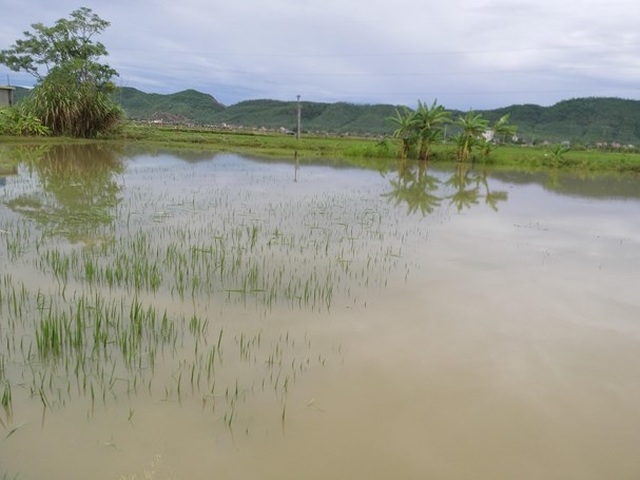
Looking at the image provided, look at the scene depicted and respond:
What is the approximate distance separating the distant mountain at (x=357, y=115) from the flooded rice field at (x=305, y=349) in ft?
175

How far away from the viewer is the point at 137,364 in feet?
9.87

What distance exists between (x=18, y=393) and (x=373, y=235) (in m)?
5.30

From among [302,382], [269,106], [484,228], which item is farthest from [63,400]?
[269,106]

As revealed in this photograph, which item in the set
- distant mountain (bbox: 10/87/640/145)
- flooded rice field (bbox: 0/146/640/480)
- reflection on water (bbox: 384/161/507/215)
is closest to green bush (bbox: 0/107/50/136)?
flooded rice field (bbox: 0/146/640/480)

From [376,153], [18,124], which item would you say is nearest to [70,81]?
[18,124]

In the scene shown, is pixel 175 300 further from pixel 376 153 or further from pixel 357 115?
pixel 357 115

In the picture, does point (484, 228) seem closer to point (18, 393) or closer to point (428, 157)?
point (18, 393)

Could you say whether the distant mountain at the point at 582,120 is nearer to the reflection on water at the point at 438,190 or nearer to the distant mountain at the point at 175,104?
the reflection on water at the point at 438,190

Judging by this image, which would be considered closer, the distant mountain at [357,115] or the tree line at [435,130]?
the tree line at [435,130]

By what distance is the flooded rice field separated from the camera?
7.70ft

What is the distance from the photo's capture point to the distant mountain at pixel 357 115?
63344 millimetres

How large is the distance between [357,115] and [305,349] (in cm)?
8397

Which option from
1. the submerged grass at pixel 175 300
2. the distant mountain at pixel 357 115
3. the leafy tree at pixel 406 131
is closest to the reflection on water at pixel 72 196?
the submerged grass at pixel 175 300

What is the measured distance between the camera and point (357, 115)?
84.0m
